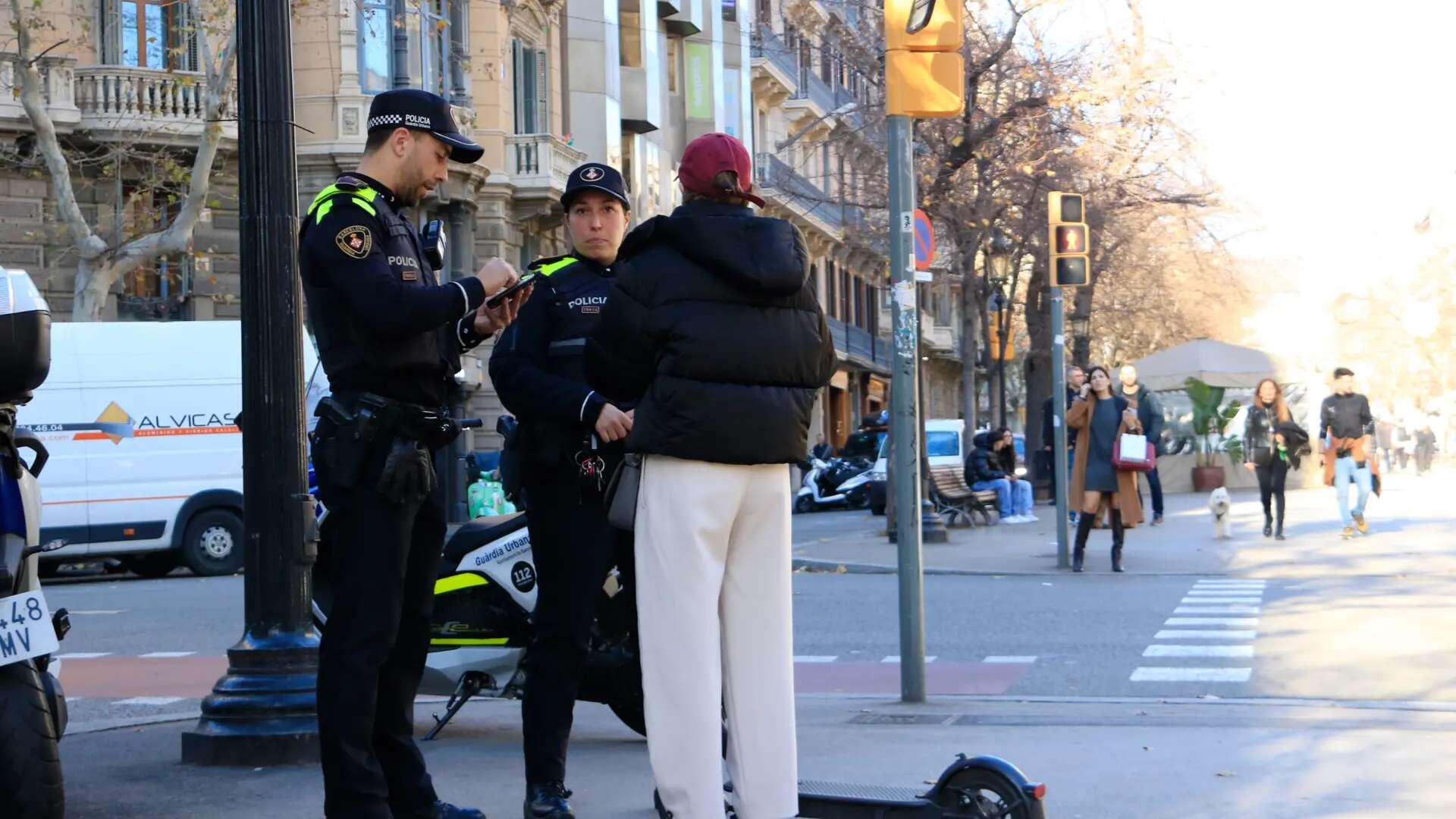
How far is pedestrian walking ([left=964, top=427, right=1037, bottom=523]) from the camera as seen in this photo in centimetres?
2605

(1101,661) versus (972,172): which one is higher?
(972,172)

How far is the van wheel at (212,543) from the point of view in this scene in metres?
20.0

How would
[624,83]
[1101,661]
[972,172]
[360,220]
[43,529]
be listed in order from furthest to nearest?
[624,83] < [972,172] < [43,529] < [1101,661] < [360,220]


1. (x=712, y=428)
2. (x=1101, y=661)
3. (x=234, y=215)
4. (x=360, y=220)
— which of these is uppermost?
(x=234, y=215)

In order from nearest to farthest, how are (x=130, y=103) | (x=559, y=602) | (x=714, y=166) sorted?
(x=714, y=166) < (x=559, y=602) < (x=130, y=103)

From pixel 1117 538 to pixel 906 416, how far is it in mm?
8533

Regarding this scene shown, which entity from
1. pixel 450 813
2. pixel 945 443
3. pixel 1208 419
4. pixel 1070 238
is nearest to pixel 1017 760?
pixel 450 813

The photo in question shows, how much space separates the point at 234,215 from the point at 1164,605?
2001 centimetres

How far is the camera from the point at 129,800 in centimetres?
613

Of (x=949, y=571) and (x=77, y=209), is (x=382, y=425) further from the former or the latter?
(x=77, y=209)

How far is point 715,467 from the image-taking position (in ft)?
15.5

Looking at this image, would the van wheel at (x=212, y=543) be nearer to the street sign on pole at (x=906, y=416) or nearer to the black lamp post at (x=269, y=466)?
the street sign on pole at (x=906, y=416)

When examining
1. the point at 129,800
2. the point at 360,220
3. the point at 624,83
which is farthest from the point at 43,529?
the point at 624,83

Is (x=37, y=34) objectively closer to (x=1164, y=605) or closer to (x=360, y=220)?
(x=1164, y=605)
